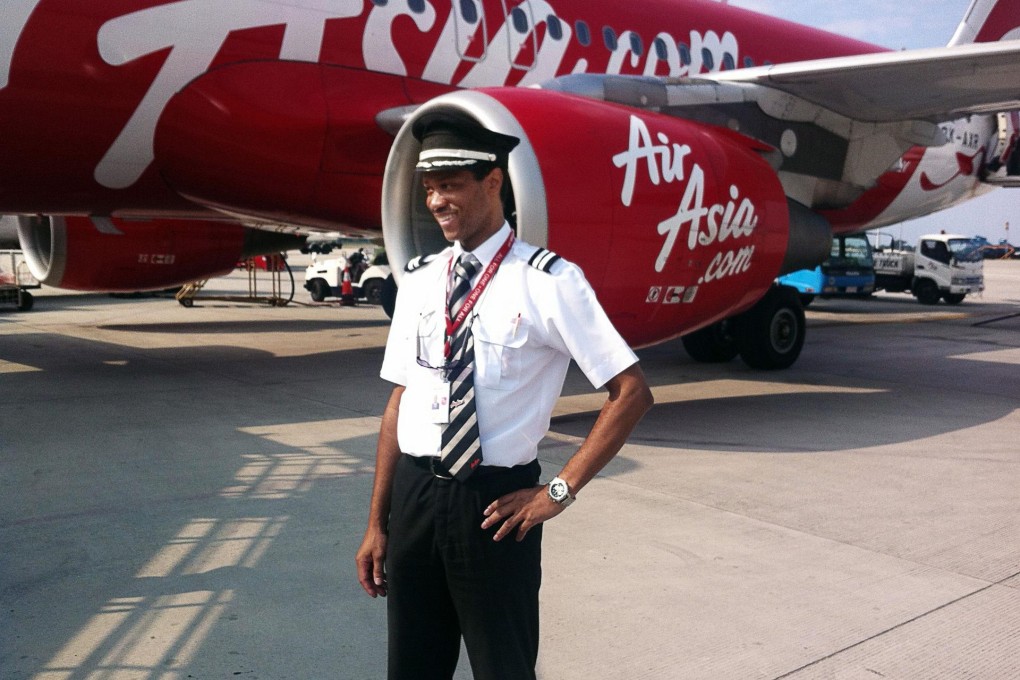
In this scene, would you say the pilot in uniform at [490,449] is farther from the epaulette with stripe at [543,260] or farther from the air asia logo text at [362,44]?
the air asia logo text at [362,44]

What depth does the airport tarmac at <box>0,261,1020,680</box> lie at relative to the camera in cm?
304

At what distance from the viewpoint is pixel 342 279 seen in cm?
2084

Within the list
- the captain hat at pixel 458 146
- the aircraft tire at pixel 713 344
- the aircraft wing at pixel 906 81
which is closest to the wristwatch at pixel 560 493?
the captain hat at pixel 458 146

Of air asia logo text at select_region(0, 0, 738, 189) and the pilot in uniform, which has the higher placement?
air asia logo text at select_region(0, 0, 738, 189)

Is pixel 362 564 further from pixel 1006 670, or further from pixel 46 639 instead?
pixel 1006 670

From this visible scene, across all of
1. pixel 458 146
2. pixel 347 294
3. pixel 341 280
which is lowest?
pixel 347 294

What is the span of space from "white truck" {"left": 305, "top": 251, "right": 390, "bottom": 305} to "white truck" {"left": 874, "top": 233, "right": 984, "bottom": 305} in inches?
486

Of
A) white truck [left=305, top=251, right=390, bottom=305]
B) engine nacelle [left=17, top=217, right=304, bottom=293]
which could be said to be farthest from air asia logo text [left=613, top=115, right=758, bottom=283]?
white truck [left=305, top=251, right=390, bottom=305]

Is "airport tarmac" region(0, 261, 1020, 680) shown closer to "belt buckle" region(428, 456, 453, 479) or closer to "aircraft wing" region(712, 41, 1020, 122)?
"belt buckle" region(428, 456, 453, 479)

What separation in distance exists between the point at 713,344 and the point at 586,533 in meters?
6.19

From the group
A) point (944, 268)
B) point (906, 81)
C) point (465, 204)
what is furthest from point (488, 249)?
point (944, 268)

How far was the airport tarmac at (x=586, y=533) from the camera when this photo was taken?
9.99 feet

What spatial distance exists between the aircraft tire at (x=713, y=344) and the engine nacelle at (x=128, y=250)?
545cm

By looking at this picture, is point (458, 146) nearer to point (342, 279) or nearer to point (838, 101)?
point (838, 101)
